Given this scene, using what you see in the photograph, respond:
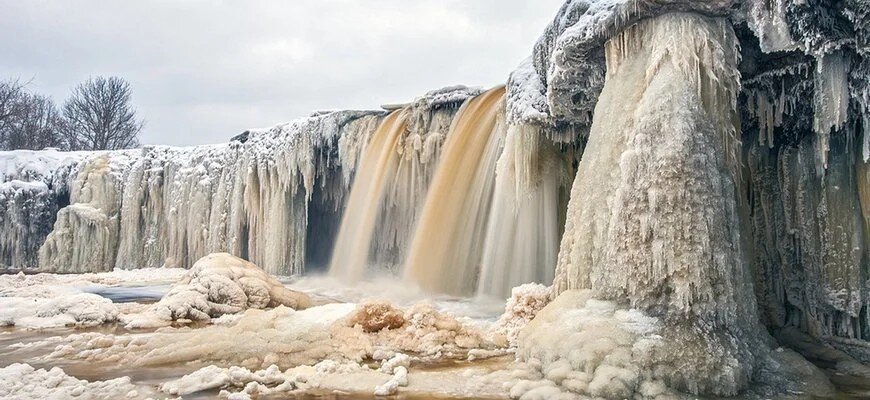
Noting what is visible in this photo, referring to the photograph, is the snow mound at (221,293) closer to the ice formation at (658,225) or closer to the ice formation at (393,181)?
the ice formation at (658,225)

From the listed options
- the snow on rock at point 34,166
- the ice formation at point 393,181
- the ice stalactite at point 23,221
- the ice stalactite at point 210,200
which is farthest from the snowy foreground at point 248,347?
the snow on rock at point 34,166

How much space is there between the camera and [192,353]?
4828 millimetres

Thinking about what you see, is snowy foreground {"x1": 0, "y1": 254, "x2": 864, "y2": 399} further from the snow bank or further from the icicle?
the icicle

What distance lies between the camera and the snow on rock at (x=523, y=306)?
5746 millimetres

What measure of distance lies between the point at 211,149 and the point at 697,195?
46.9 feet

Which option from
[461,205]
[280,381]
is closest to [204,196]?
[461,205]

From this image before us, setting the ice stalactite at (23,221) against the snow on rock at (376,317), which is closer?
the snow on rock at (376,317)

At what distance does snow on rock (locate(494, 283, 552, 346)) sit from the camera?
5746 millimetres

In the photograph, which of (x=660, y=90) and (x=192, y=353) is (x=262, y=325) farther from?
(x=660, y=90)

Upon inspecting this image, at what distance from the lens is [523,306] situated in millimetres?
5859

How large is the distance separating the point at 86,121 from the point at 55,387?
32.9 metres

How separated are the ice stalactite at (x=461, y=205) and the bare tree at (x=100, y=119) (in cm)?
2788

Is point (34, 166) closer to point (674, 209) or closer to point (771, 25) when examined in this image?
point (674, 209)

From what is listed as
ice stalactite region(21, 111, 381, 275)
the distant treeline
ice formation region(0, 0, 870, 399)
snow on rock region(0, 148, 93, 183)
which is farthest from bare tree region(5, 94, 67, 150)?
ice formation region(0, 0, 870, 399)
